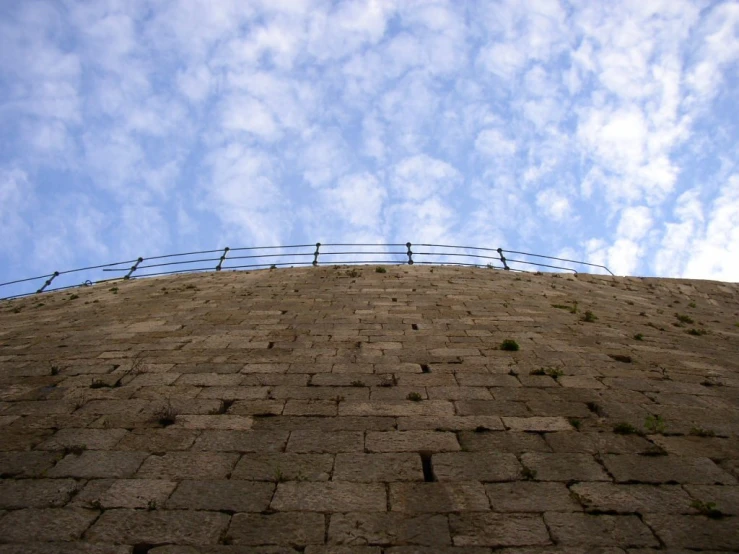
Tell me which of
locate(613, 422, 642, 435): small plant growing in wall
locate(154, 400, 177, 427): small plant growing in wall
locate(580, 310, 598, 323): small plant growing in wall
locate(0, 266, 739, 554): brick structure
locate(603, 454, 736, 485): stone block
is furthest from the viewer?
locate(580, 310, 598, 323): small plant growing in wall

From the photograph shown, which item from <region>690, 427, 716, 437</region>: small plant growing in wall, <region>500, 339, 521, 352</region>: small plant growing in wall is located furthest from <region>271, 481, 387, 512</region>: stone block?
<region>500, 339, 521, 352</region>: small plant growing in wall

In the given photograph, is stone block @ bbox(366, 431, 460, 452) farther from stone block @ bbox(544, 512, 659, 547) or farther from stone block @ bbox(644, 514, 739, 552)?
stone block @ bbox(644, 514, 739, 552)

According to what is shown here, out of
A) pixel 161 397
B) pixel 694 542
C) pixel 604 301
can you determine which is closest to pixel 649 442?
pixel 694 542

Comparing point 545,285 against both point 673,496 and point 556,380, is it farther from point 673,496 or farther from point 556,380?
point 673,496

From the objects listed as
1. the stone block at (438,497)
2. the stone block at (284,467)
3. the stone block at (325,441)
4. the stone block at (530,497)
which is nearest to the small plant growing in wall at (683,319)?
the stone block at (530,497)

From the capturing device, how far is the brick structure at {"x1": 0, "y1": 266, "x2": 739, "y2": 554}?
308 centimetres

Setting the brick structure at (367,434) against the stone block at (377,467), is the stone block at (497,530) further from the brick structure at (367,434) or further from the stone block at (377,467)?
the stone block at (377,467)

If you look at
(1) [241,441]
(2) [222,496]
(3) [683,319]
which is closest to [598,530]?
(2) [222,496]

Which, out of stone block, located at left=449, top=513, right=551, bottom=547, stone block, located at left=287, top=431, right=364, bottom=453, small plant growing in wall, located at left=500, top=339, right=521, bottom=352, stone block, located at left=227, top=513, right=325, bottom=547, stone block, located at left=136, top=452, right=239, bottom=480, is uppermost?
small plant growing in wall, located at left=500, top=339, right=521, bottom=352

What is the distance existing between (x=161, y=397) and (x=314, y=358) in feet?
6.09

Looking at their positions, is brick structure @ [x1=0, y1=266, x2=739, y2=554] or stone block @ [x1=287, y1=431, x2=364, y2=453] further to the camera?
stone block @ [x1=287, y1=431, x2=364, y2=453]

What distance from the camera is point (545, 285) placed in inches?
437

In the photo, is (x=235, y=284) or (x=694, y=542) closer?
(x=694, y=542)

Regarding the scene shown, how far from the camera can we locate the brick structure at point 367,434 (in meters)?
3.08
